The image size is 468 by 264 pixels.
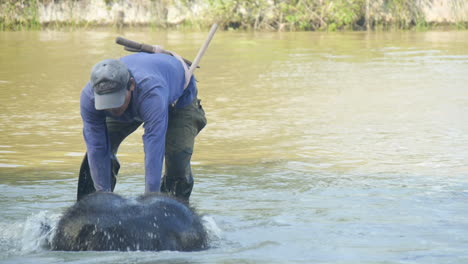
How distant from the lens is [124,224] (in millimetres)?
4930

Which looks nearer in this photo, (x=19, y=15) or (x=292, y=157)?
(x=292, y=157)

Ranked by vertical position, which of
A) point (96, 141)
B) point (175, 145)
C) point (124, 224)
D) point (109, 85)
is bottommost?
point (124, 224)

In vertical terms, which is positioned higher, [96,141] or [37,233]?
[96,141]

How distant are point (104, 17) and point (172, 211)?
2104 cm

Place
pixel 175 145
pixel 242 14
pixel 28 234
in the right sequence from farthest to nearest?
pixel 242 14
pixel 175 145
pixel 28 234

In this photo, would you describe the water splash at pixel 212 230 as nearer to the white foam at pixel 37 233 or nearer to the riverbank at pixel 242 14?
the white foam at pixel 37 233

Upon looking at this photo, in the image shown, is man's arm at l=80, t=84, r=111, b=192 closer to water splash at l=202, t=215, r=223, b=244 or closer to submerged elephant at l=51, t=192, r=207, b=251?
submerged elephant at l=51, t=192, r=207, b=251

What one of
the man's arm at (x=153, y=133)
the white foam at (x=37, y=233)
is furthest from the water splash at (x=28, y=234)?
the man's arm at (x=153, y=133)

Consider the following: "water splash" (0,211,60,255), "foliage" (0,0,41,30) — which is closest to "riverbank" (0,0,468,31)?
"foliage" (0,0,41,30)

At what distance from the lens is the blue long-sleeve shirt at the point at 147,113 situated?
5.21m

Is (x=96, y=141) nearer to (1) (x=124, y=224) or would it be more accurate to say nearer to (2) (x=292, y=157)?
(1) (x=124, y=224)

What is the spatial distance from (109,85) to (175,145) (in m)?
1.16

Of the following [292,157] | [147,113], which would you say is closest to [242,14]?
[292,157]

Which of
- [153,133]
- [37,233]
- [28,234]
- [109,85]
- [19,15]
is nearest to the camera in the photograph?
[109,85]
